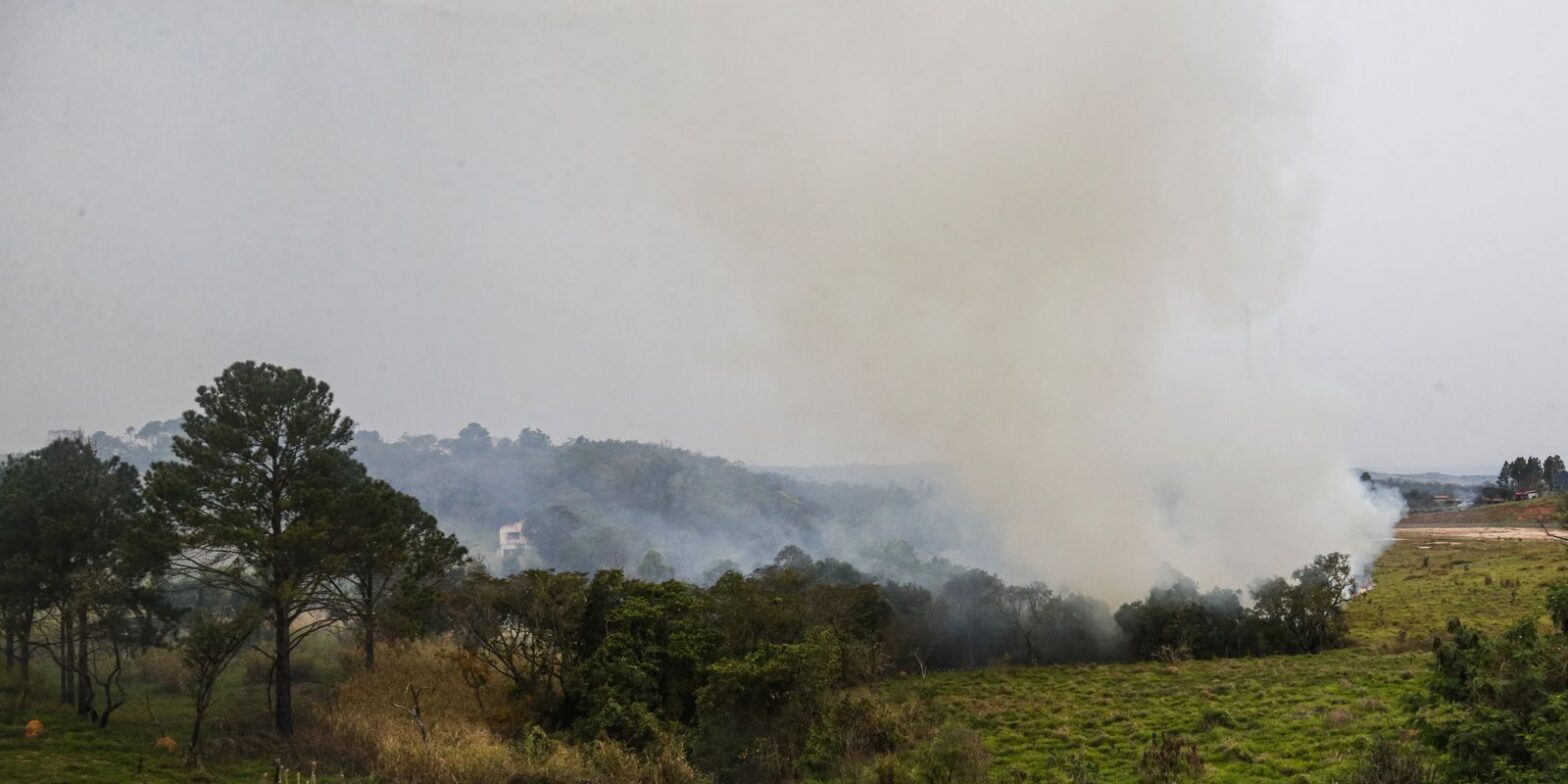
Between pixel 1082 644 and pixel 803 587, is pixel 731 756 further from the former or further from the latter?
pixel 1082 644

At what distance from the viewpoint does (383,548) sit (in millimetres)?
27375

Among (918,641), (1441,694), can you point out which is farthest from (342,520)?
(1441,694)

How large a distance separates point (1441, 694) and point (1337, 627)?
2426 cm

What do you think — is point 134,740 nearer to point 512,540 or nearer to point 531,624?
point 531,624

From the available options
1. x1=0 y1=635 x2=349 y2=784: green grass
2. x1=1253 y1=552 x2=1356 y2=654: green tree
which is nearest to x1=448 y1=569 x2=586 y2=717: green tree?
x1=0 y1=635 x2=349 y2=784: green grass

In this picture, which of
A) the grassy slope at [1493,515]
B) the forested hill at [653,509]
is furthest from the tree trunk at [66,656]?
the grassy slope at [1493,515]

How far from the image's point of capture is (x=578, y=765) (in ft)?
68.0

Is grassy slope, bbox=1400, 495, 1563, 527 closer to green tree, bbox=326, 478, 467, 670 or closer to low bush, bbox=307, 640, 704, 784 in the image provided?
low bush, bbox=307, 640, 704, 784

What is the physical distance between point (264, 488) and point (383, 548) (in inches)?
159

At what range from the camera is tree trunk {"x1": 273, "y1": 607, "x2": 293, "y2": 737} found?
86.4 ft

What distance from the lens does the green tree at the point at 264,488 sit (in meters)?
25.3

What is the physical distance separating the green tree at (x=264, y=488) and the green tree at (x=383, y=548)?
0.54 m

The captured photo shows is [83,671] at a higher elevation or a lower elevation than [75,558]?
lower

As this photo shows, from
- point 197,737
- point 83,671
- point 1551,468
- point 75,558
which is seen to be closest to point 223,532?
point 197,737
